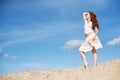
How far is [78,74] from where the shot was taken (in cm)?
798

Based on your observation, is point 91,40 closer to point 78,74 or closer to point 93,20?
point 93,20

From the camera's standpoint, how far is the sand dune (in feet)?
25.5

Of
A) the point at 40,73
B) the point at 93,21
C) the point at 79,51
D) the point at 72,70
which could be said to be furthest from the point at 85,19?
the point at 40,73

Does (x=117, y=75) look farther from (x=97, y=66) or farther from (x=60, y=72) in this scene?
(x=60, y=72)

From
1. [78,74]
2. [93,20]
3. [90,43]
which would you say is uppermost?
[93,20]

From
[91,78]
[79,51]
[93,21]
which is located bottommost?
[91,78]

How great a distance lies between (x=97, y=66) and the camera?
8.23 metres

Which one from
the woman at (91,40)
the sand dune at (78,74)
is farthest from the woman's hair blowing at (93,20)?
the sand dune at (78,74)

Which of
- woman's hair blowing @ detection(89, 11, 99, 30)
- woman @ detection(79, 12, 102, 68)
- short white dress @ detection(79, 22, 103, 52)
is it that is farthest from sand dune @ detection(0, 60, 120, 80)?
woman's hair blowing @ detection(89, 11, 99, 30)

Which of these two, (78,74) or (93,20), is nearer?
(78,74)

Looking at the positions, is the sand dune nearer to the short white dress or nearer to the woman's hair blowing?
the short white dress

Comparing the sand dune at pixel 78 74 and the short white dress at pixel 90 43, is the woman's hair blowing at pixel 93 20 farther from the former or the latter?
the sand dune at pixel 78 74

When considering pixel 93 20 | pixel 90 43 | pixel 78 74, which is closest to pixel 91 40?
pixel 90 43

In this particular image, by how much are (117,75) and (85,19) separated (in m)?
1.89
